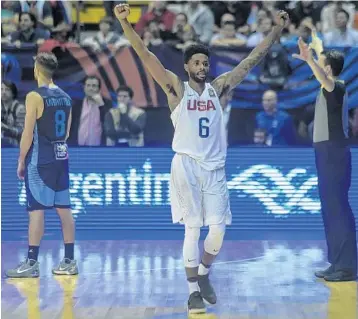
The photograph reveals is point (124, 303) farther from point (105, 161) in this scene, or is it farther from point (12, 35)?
point (12, 35)

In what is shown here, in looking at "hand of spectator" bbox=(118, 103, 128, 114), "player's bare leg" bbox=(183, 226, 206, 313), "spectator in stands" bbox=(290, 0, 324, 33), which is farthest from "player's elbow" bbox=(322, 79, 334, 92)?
"spectator in stands" bbox=(290, 0, 324, 33)

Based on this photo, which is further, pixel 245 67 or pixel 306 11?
pixel 306 11

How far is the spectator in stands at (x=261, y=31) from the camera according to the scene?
1369 centimetres

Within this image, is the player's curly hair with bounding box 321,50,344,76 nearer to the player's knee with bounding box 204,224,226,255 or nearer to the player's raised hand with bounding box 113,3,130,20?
the player's knee with bounding box 204,224,226,255

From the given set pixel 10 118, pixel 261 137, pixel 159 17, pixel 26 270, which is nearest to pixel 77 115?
pixel 10 118

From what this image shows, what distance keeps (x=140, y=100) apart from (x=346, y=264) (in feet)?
15.3

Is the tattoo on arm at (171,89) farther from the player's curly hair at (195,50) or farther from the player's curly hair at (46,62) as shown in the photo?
the player's curly hair at (46,62)

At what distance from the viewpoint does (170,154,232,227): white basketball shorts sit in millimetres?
7715

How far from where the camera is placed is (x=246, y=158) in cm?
1239

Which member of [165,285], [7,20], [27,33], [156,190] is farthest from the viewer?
[7,20]

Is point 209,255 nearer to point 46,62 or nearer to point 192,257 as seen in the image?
point 192,257

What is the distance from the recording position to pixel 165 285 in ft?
28.9

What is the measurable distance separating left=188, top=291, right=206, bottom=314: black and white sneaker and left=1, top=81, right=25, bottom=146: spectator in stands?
18.8 feet

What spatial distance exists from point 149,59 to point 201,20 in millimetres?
7552
